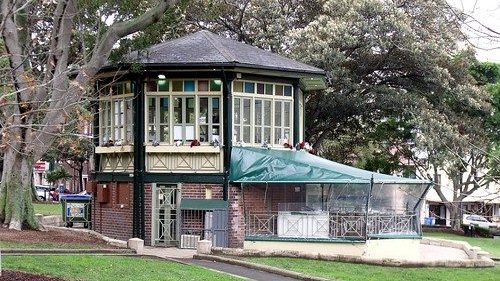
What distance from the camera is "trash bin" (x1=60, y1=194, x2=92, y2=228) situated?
29906 mm

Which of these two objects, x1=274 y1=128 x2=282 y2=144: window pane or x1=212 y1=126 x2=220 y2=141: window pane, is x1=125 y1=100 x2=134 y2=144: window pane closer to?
x1=212 y1=126 x2=220 y2=141: window pane

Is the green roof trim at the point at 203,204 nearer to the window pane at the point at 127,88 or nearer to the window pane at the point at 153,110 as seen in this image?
the window pane at the point at 153,110

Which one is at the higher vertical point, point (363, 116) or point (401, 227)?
point (363, 116)

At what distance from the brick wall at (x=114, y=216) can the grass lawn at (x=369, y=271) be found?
649cm

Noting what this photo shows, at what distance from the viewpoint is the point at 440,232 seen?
151 feet

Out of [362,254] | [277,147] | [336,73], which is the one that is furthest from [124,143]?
[336,73]

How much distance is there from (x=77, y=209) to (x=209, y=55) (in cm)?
863

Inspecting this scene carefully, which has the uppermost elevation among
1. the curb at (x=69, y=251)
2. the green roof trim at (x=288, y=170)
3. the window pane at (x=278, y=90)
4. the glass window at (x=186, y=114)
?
the window pane at (x=278, y=90)

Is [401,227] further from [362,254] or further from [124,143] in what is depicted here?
[124,143]

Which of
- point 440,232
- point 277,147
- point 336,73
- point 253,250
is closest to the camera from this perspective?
point 253,250

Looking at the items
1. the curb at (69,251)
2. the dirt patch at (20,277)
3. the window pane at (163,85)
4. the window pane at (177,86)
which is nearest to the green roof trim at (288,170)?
the window pane at (177,86)

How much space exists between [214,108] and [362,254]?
6.74m

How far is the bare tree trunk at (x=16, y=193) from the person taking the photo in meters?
22.8

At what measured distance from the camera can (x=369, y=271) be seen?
19.3m
